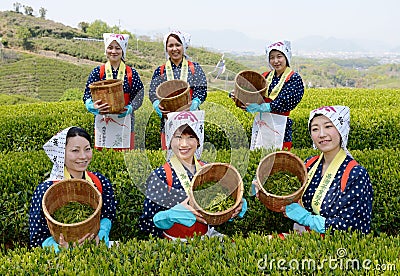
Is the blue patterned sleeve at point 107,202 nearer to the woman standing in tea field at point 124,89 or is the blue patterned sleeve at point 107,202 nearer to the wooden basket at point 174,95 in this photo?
the wooden basket at point 174,95

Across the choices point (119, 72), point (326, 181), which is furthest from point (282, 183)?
point (119, 72)

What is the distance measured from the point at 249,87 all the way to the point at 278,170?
1.19m

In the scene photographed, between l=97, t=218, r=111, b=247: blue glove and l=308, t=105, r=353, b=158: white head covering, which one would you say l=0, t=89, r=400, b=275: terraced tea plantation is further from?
l=308, t=105, r=353, b=158: white head covering

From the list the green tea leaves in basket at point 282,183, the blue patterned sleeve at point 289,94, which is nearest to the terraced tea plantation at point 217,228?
the green tea leaves in basket at point 282,183

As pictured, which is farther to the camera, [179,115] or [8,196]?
[8,196]

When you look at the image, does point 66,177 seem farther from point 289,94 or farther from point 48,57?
point 48,57

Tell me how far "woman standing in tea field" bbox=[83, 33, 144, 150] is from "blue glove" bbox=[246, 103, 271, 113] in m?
1.29

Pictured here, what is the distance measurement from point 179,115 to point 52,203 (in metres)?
1.03

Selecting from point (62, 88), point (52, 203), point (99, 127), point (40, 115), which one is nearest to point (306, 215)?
point (52, 203)

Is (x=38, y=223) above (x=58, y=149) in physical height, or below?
below

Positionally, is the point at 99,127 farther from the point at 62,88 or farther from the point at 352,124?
the point at 62,88

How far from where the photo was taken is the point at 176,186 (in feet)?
10.9

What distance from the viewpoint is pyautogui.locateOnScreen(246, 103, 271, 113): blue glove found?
479 centimetres

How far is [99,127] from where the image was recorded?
5.56m
